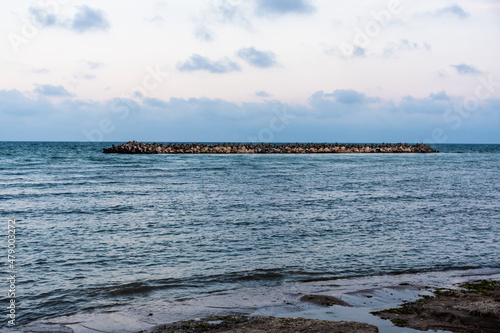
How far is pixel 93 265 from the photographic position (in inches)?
442

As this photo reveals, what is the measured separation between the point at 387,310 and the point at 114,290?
5758 millimetres

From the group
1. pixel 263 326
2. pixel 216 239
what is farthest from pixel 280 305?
pixel 216 239

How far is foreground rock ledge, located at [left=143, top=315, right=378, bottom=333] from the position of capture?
695cm

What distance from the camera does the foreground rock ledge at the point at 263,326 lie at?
6949mm

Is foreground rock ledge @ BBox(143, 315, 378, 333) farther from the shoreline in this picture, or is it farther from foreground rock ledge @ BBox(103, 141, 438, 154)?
foreground rock ledge @ BBox(103, 141, 438, 154)

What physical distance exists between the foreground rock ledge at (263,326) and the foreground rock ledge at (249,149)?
244 feet

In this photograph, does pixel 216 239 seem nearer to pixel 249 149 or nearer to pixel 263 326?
pixel 263 326

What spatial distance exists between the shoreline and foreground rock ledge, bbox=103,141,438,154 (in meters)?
72.9

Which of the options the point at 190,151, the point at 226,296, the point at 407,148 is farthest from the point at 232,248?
the point at 407,148

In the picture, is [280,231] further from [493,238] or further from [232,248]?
[493,238]
